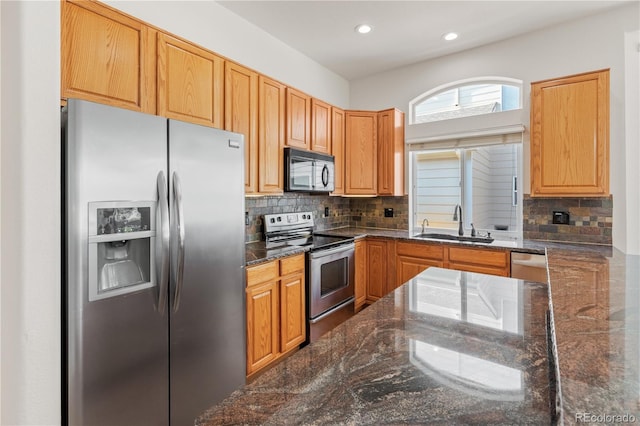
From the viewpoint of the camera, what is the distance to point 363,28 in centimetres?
305

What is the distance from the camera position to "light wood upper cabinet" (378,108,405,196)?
3.74 m

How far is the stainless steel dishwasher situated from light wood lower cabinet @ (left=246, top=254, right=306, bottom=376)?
71.3 inches

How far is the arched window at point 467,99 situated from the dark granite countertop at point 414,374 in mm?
2899

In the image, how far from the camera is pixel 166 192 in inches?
61.4

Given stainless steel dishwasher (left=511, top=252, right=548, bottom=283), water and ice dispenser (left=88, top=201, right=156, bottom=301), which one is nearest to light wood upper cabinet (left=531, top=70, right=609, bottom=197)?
stainless steel dishwasher (left=511, top=252, right=548, bottom=283)

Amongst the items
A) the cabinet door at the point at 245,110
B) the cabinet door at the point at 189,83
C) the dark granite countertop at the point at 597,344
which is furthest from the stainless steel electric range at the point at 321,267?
the dark granite countertop at the point at 597,344

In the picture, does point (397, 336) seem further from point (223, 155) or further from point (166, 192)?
point (223, 155)

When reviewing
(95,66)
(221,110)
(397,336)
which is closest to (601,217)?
(397,336)

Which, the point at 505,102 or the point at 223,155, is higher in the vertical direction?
the point at 505,102

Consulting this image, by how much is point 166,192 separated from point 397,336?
4.08 feet

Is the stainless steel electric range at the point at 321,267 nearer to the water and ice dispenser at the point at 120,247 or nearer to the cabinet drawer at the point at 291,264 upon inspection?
the cabinet drawer at the point at 291,264

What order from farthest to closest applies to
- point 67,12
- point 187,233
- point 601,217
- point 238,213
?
point 601,217 < point 238,213 < point 187,233 < point 67,12

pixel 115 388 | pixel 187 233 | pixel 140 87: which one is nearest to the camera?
pixel 115 388

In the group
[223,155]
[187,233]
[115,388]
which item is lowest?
[115,388]
